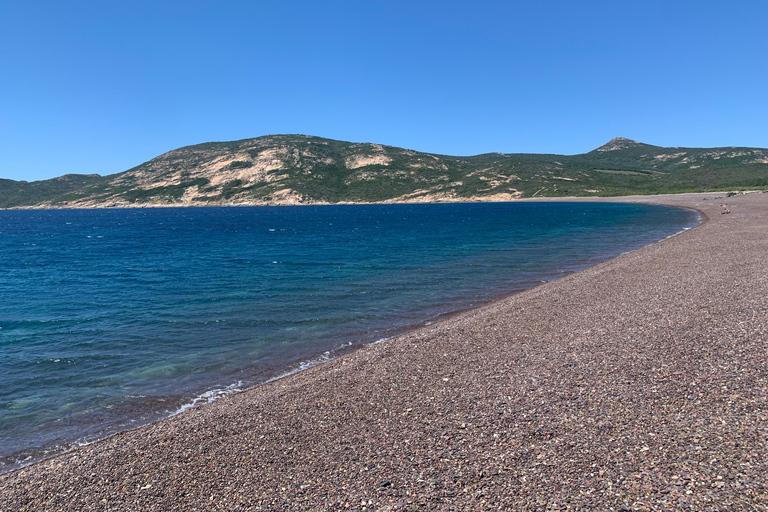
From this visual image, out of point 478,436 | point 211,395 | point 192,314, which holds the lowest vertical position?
point 211,395

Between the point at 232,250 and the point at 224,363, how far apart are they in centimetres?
3882

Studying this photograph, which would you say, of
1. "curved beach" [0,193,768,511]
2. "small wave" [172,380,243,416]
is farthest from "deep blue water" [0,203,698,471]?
"curved beach" [0,193,768,511]

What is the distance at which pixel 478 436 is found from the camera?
27.5 ft

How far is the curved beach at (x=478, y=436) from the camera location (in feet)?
22.0

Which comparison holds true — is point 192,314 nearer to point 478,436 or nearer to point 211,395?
point 211,395

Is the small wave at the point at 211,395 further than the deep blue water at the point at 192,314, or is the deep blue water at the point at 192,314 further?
the deep blue water at the point at 192,314

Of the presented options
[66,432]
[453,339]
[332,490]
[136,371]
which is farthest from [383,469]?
[136,371]

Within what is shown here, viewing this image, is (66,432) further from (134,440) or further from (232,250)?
(232,250)

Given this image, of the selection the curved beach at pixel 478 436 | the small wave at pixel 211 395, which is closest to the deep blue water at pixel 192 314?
the small wave at pixel 211 395

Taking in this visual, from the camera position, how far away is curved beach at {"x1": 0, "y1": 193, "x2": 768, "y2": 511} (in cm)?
670

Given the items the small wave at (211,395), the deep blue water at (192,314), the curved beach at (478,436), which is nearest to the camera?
the curved beach at (478,436)

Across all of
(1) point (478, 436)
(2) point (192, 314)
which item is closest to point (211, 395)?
(1) point (478, 436)

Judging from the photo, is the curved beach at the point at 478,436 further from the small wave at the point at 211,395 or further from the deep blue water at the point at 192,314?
the deep blue water at the point at 192,314

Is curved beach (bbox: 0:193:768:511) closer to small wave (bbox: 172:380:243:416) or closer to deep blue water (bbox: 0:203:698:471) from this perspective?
small wave (bbox: 172:380:243:416)
